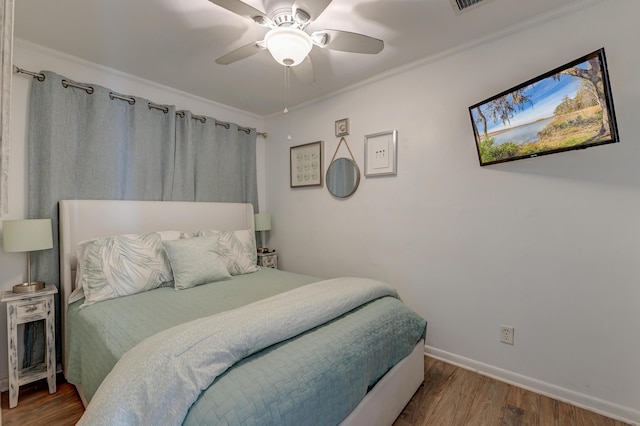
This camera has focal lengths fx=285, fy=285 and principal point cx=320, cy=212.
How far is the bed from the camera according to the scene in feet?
3.05

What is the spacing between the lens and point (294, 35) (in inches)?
60.3

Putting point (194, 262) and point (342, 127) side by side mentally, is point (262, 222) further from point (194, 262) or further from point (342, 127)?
point (342, 127)

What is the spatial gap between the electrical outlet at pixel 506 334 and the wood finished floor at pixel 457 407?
0.29 meters

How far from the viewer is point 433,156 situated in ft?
7.75

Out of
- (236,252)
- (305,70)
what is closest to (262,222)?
(236,252)

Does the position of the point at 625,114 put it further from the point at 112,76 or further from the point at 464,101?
the point at 112,76

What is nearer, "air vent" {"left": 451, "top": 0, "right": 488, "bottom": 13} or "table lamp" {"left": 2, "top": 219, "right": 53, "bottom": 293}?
"air vent" {"left": 451, "top": 0, "right": 488, "bottom": 13}

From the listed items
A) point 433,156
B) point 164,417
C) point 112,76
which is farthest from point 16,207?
point 433,156

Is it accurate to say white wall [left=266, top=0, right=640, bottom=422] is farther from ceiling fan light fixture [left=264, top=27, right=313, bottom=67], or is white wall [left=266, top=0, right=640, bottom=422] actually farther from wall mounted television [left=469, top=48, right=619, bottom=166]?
ceiling fan light fixture [left=264, top=27, right=313, bottom=67]

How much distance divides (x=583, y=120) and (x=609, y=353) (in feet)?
4.56

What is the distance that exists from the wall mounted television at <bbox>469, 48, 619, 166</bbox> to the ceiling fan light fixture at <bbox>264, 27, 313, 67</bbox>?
1.27 meters

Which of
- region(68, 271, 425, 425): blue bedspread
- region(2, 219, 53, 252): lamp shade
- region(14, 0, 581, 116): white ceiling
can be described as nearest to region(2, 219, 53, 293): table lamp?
region(2, 219, 53, 252): lamp shade

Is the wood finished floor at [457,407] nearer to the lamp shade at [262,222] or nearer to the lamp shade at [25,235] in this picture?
the lamp shade at [25,235]

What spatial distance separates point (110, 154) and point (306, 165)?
182 cm
